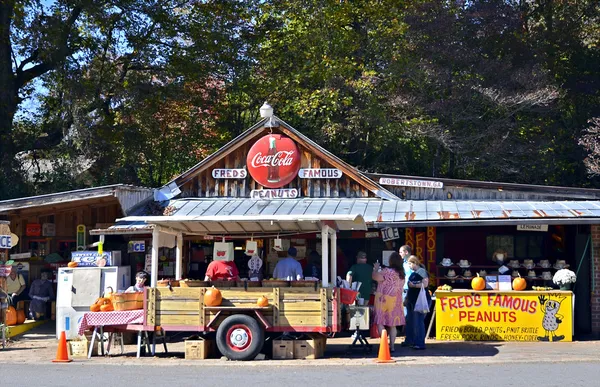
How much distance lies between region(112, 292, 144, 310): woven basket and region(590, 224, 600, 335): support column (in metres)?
8.92

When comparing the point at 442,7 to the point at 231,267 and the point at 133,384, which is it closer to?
the point at 231,267

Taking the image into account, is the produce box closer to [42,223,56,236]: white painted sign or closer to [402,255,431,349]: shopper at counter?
[402,255,431,349]: shopper at counter

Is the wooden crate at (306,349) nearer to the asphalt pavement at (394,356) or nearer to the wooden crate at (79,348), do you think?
the asphalt pavement at (394,356)

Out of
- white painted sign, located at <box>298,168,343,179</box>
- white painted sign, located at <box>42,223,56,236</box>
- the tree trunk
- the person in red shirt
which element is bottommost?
the person in red shirt

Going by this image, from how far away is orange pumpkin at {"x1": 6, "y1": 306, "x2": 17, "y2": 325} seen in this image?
18000 mm

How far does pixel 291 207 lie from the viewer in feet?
57.9

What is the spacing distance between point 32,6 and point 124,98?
155 inches

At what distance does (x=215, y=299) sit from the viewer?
43.4 feet

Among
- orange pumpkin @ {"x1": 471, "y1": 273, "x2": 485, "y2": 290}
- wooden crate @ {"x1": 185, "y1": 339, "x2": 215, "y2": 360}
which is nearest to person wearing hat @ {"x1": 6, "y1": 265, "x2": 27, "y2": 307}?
wooden crate @ {"x1": 185, "y1": 339, "x2": 215, "y2": 360}

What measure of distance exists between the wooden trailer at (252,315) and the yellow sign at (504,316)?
3590 millimetres

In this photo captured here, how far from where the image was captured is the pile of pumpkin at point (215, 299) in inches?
519

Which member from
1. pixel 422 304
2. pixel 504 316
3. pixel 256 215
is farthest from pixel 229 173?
pixel 504 316

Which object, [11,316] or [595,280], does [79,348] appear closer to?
[11,316]

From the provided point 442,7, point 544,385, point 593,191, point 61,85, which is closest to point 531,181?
point 442,7
